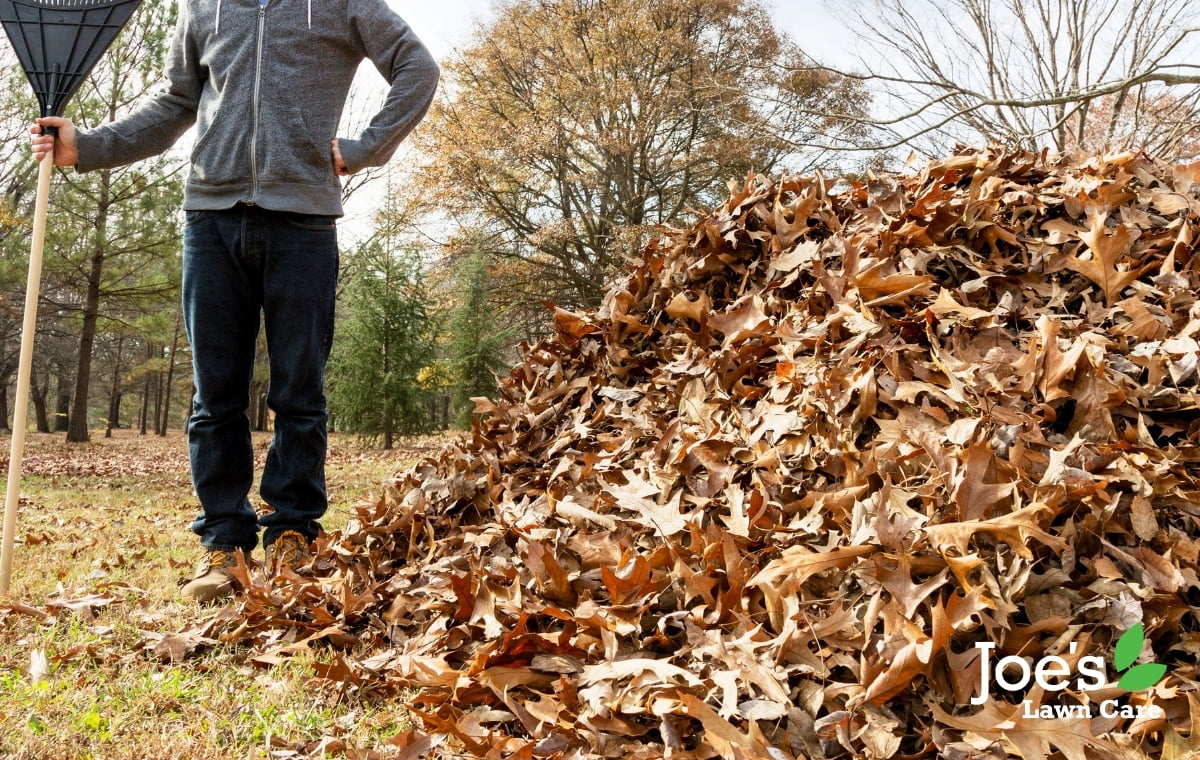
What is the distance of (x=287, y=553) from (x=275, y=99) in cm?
153

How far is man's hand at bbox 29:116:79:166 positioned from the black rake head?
0.05m

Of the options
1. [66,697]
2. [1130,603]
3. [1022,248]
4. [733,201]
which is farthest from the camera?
[733,201]

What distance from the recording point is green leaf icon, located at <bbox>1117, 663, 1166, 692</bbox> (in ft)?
4.19

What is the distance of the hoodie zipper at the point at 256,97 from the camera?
2.48 meters

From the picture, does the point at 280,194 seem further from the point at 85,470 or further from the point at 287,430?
the point at 85,470

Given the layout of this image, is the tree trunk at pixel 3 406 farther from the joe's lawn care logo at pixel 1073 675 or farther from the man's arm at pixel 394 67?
the joe's lawn care logo at pixel 1073 675

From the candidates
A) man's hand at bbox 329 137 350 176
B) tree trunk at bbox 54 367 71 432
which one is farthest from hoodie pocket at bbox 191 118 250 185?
tree trunk at bbox 54 367 71 432

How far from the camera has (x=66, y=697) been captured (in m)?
1.65

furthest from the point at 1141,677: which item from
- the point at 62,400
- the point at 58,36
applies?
the point at 62,400

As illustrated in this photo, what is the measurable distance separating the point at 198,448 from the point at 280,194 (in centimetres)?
93

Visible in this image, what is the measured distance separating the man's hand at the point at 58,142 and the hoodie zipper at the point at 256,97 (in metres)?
0.60

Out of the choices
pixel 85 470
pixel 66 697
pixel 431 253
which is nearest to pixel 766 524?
pixel 66 697

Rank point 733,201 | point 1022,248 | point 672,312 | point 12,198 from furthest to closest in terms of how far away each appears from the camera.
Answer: point 12,198 → point 733,201 → point 672,312 → point 1022,248

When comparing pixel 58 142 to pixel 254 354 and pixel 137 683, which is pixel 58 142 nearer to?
pixel 254 354
